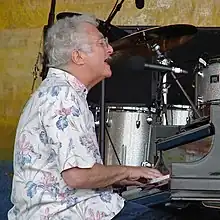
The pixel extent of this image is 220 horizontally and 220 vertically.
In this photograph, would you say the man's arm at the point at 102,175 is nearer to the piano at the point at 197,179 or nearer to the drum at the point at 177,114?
the piano at the point at 197,179

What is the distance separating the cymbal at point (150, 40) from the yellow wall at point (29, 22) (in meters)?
0.85

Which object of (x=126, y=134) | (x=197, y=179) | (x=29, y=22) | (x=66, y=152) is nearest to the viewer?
(x=66, y=152)

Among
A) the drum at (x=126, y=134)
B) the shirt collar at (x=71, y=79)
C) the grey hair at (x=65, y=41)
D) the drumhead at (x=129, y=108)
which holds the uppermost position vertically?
the grey hair at (x=65, y=41)

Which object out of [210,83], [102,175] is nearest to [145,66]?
[210,83]

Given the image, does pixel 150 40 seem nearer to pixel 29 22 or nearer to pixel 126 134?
pixel 126 134

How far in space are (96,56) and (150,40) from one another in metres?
1.59

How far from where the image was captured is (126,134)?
4.02 metres

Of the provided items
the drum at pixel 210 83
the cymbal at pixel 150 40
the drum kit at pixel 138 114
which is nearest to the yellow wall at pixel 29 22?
the drum kit at pixel 138 114

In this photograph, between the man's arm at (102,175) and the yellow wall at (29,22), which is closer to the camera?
the man's arm at (102,175)

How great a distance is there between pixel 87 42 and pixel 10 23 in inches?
112

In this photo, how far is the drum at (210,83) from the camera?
295 centimetres

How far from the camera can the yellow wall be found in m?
4.62

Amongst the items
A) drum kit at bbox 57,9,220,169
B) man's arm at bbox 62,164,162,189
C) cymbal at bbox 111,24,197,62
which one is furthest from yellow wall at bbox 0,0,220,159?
man's arm at bbox 62,164,162,189

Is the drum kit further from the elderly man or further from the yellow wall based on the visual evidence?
the elderly man
